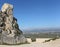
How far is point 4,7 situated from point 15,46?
7.14 m

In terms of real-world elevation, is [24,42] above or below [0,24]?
below

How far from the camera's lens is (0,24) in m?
26.8

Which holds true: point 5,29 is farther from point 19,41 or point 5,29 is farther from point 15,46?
point 15,46

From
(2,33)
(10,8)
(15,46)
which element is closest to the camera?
(15,46)

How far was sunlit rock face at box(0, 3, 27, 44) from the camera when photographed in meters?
26.2

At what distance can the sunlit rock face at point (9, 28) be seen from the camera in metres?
26.2

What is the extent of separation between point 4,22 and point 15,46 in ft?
16.4

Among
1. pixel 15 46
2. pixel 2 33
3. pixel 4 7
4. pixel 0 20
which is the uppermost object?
pixel 4 7

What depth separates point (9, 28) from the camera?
2712cm

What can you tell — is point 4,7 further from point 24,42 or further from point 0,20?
point 24,42

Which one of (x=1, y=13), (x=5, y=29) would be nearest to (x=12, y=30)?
(x=5, y=29)

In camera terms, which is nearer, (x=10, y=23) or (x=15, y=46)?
(x=15, y=46)

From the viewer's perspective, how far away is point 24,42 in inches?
1075

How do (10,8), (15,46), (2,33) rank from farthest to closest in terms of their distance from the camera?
(10,8) → (2,33) → (15,46)
